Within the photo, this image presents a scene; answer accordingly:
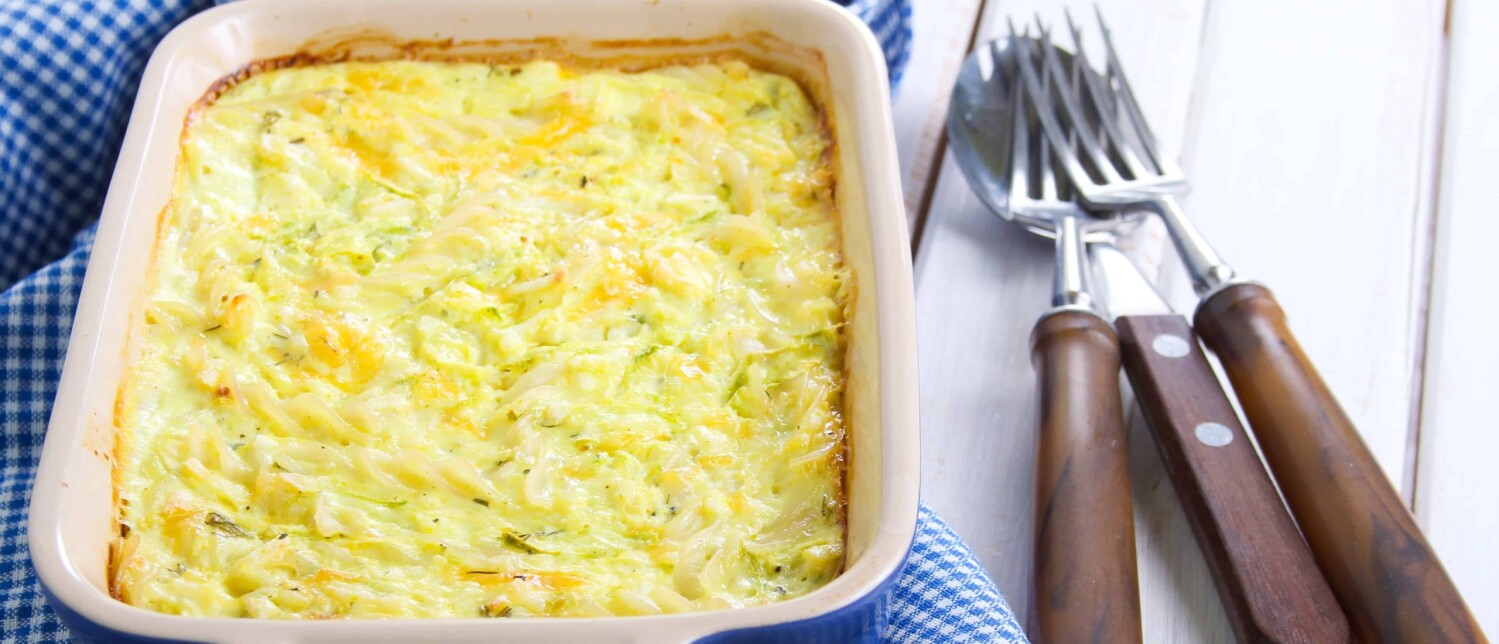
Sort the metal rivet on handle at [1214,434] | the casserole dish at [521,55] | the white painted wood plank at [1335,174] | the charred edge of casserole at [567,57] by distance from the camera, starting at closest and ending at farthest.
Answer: the casserole dish at [521,55] → the metal rivet on handle at [1214,434] → the charred edge of casserole at [567,57] → the white painted wood plank at [1335,174]

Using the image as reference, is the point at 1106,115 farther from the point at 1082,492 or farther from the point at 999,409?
the point at 1082,492

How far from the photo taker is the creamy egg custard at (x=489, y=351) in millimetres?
1762

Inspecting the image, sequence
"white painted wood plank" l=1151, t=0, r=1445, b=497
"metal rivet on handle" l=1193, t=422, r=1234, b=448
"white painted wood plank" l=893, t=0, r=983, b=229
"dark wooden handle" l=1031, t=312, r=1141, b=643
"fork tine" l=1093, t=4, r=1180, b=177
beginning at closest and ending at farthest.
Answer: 1. "dark wooden handle" l=1031, t=312, r=1141, b=643
2. "metal rivet on handle" l=1193, t=422, r=1234, b=448
3. "white painted wood plank" l=1151, t=0, r=1445, b=497
4. "fork tine" l=1093, t=4, r=1180, b=177
5. "white painted wood plank" l=893, t=0, r=983, b=229

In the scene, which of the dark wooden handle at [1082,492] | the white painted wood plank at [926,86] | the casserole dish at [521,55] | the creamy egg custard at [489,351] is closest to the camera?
the casserole dish at [521,55]

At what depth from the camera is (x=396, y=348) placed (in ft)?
6.72

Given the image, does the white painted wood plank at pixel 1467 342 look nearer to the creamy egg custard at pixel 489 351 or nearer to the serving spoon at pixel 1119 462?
the serving spoon at pixel 1119 462

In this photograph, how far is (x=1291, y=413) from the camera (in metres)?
2.10

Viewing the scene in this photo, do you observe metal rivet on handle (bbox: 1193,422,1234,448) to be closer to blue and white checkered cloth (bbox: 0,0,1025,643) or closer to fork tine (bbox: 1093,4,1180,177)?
blue and white checkered cloth (bbox: 0,0,1025,643)

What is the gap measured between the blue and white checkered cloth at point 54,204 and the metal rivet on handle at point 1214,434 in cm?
44

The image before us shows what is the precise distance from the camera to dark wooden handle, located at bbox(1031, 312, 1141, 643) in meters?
1.87

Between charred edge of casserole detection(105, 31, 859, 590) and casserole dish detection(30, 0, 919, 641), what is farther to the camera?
charred edge of casserole detection(105, 31, 859, 590)

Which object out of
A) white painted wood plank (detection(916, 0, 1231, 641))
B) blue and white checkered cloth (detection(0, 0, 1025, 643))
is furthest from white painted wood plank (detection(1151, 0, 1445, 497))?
blue and white checkered cloth (detection(0, 0, 1025, 643))

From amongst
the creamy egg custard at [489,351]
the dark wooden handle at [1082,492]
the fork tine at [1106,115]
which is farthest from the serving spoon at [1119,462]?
the creamy egg custard at [489,351]

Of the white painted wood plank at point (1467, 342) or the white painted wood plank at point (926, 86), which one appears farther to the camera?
the white painted wood plank at point (926, 86)
